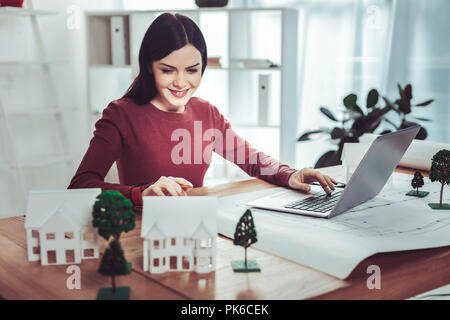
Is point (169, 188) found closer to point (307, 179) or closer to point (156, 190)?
point (156, 190)

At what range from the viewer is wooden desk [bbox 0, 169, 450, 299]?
0.83 meters

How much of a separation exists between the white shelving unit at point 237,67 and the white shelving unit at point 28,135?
0.98ft

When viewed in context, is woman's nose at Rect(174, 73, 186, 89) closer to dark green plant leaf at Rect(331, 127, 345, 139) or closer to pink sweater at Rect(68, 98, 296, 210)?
pink sweater at Rect(68, 98, 296, 210)

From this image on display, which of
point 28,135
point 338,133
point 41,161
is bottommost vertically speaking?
point 41,161

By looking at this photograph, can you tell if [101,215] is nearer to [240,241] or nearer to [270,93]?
[240,241]

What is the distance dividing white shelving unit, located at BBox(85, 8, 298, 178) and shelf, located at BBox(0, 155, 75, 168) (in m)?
0.38

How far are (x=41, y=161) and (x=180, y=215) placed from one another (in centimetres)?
291

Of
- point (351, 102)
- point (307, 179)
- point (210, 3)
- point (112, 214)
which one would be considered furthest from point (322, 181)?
point (210, 3)

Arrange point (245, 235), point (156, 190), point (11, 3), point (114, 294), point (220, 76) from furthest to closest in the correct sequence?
point (220, 76), point (11, 3), point (156, 190), point (245, 235), point (114, 294)

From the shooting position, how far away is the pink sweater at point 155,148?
1579 mm

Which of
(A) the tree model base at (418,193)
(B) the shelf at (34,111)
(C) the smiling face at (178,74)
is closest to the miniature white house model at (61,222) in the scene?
(C) the smiling face at (178,74)

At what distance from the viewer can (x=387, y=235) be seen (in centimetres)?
107

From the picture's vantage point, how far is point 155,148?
1.69 m
